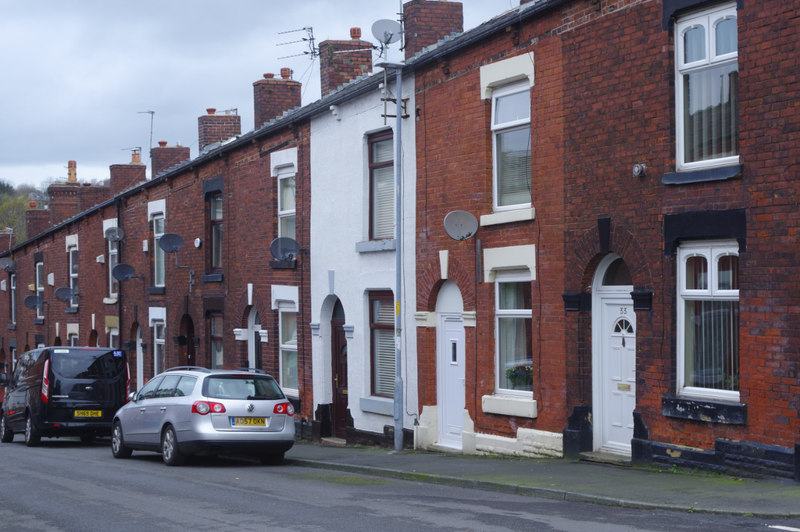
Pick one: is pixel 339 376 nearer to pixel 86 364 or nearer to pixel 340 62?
pixel 86 364

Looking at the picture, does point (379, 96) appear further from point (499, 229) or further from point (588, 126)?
point (588, 126)

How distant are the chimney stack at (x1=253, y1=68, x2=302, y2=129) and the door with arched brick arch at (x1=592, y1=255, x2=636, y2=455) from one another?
1343 cm

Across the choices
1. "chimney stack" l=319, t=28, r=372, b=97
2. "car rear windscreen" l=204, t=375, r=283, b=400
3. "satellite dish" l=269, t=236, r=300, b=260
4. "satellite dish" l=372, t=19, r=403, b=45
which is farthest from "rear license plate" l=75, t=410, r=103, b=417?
"satellite dish" l=372, t=19, r=403, b=45

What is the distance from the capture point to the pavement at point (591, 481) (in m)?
10.4

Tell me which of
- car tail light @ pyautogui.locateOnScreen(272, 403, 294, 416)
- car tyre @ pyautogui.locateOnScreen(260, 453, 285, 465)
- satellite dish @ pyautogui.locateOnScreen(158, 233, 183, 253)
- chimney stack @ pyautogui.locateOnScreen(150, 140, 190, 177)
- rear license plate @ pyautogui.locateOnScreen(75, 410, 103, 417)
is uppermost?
chimney stack @ pyautogui.locateOnScreen(150, 140, 190, 177)

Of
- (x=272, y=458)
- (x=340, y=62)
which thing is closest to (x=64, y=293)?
(x=340, y=62)

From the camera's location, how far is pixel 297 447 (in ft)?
66.3

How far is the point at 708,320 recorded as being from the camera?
12.8 metres

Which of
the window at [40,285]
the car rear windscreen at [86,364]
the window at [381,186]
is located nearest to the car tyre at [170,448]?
the window at [381,186]

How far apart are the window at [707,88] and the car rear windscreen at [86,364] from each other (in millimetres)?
13068

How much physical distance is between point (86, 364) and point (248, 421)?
272 inches

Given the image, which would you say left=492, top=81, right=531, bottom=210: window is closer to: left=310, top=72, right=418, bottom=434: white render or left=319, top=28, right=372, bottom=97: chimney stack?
left=310, top=72, right=418, bottom=434: white render

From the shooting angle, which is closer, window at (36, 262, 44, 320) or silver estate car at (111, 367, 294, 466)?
silver estate car at (111, 367, 294, 466)

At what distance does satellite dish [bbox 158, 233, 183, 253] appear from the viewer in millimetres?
26531
